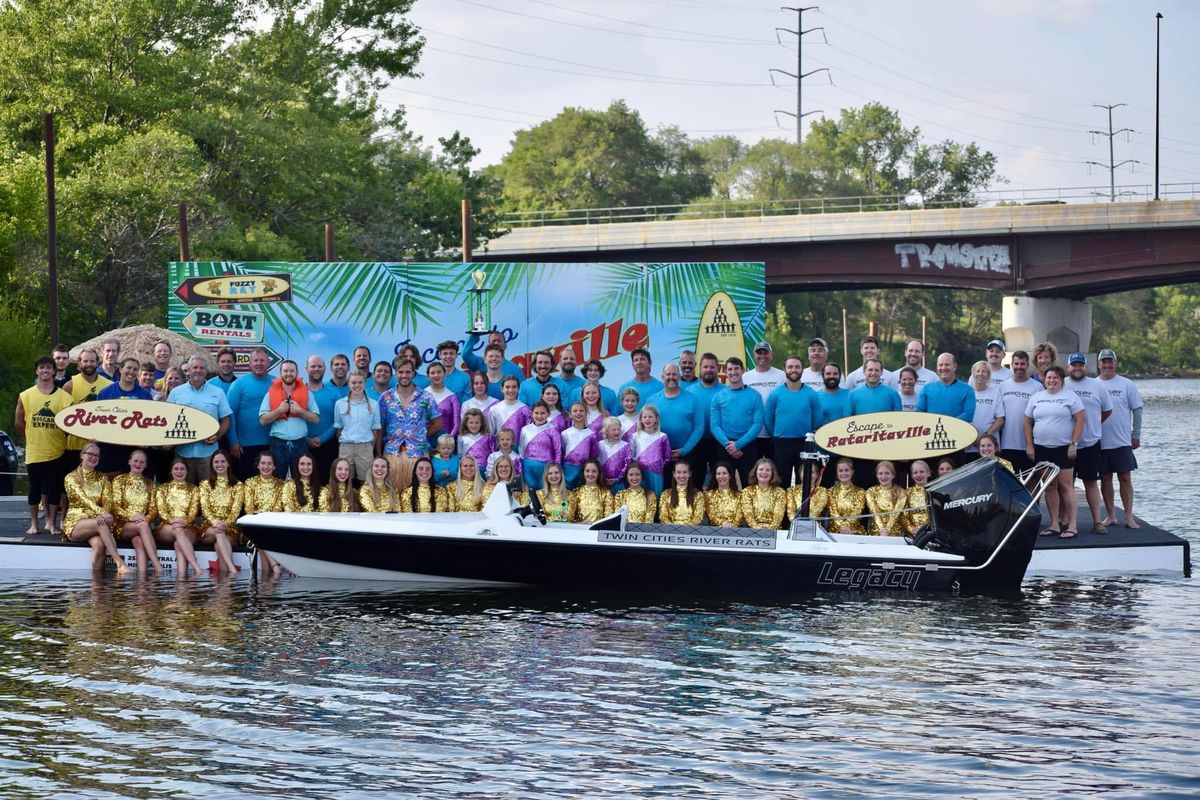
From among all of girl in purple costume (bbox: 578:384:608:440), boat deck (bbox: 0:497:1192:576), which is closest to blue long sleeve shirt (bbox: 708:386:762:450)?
girl in purple costume (bbox: 578:384:608:440)

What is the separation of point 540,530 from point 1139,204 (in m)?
32.8

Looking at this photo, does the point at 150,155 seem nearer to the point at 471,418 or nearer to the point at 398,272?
the point at 398,272

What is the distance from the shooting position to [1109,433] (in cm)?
1320

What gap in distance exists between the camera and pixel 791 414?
12.5 meters

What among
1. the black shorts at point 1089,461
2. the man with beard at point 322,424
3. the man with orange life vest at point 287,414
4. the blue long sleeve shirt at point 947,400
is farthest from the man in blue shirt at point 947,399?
the man with orange life vest at point 287,414

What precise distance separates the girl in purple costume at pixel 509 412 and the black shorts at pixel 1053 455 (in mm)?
4433

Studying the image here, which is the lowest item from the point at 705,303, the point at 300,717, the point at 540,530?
the point at 300,717

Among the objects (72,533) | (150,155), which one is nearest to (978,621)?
(72,533)

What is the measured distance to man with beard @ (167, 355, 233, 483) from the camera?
12.5 m

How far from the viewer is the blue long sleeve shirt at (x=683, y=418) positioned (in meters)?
12.6

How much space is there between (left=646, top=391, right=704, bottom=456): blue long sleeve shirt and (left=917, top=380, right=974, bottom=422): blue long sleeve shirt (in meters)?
1.90

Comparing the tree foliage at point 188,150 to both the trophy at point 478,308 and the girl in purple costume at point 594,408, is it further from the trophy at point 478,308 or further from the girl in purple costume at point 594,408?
the girl in purple costume at point 594,408

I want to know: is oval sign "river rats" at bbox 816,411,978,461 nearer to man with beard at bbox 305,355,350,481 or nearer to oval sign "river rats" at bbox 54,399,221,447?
man with beard at bbox 305,355,350,481

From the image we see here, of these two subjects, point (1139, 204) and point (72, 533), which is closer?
point (72, 533)
